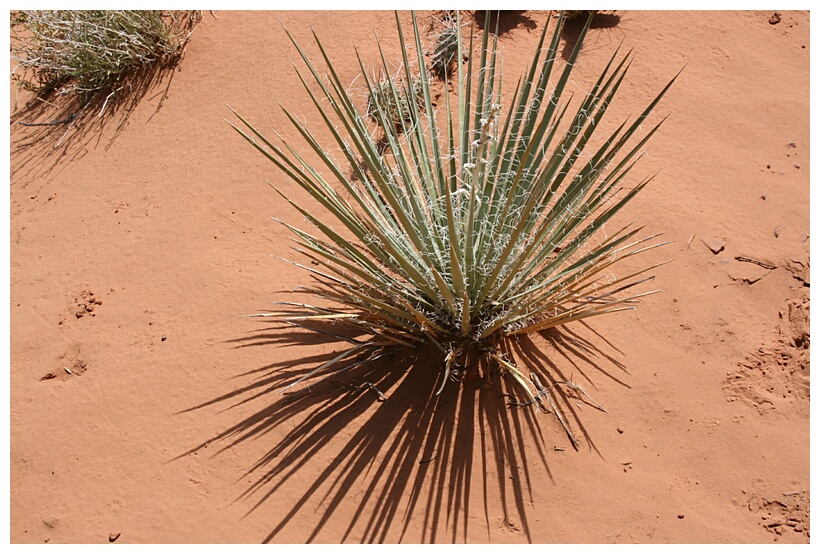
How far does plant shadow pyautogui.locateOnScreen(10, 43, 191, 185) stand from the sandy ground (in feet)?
0.24

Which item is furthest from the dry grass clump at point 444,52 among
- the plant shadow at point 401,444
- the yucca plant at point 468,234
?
the plant shadow at point 401,444

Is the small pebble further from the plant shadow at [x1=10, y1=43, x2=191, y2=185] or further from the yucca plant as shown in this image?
the plant shadow at [x1=10, y1=43, x2=191, y2=185]

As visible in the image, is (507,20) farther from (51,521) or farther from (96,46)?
(51,521)

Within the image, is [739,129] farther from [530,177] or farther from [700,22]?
[530,177]

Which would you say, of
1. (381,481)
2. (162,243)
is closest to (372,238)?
(381,481)

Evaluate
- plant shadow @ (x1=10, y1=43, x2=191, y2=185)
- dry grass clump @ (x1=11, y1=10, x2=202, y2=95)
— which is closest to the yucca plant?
plant shadow @ (x1=10, y1=43, x2=191, y2=185)

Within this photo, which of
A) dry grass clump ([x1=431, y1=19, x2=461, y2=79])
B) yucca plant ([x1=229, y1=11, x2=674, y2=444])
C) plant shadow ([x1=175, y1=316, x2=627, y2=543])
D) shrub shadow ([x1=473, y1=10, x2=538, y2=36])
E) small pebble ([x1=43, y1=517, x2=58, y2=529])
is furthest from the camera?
shrub shadow ([x1=473, y1=10, x2=538, y2=36])

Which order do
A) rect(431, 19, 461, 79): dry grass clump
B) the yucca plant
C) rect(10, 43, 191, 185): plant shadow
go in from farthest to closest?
1. rect(10, 43, 191, 185): plant shadow
2. rect(431, 19, 461, 79): dry grass clump
3. the yucca plant

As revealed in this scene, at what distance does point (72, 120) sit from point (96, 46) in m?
0.51

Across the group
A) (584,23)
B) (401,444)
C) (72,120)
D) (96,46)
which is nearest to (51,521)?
(401,444)

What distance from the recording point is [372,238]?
9.77 ft

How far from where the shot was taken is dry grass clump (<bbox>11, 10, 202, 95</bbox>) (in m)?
5.02

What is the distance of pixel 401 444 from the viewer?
122 inches

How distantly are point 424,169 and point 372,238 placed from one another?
0.35 meters
